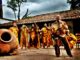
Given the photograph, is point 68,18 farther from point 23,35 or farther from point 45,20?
point 23,35

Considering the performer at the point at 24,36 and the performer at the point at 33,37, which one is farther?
the performer at the point at 24,36

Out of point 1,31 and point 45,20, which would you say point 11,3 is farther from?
point 1,31

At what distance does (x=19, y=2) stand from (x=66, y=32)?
4940 cm

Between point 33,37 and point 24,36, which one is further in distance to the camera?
point 24,36

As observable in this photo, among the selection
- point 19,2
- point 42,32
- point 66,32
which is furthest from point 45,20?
point 19,2

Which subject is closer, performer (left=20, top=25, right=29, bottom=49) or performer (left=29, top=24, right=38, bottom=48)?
performer (left=29, top=24, right=38, bottom=48)

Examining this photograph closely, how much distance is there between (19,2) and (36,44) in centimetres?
3889

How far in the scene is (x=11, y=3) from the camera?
62.7m

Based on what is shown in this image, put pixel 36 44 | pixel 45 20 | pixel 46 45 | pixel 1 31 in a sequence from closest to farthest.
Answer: pixel 1 31
pixel 36 44
pixel 46 45
pixel 45 20

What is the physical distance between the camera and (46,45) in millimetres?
25922

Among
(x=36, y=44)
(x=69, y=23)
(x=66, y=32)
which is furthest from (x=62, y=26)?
(x=69, y=23)

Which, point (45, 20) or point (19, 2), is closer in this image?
point (45, 20)

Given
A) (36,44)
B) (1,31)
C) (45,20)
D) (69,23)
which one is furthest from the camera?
(45,20)

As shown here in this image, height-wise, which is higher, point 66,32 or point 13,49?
point 66,32
